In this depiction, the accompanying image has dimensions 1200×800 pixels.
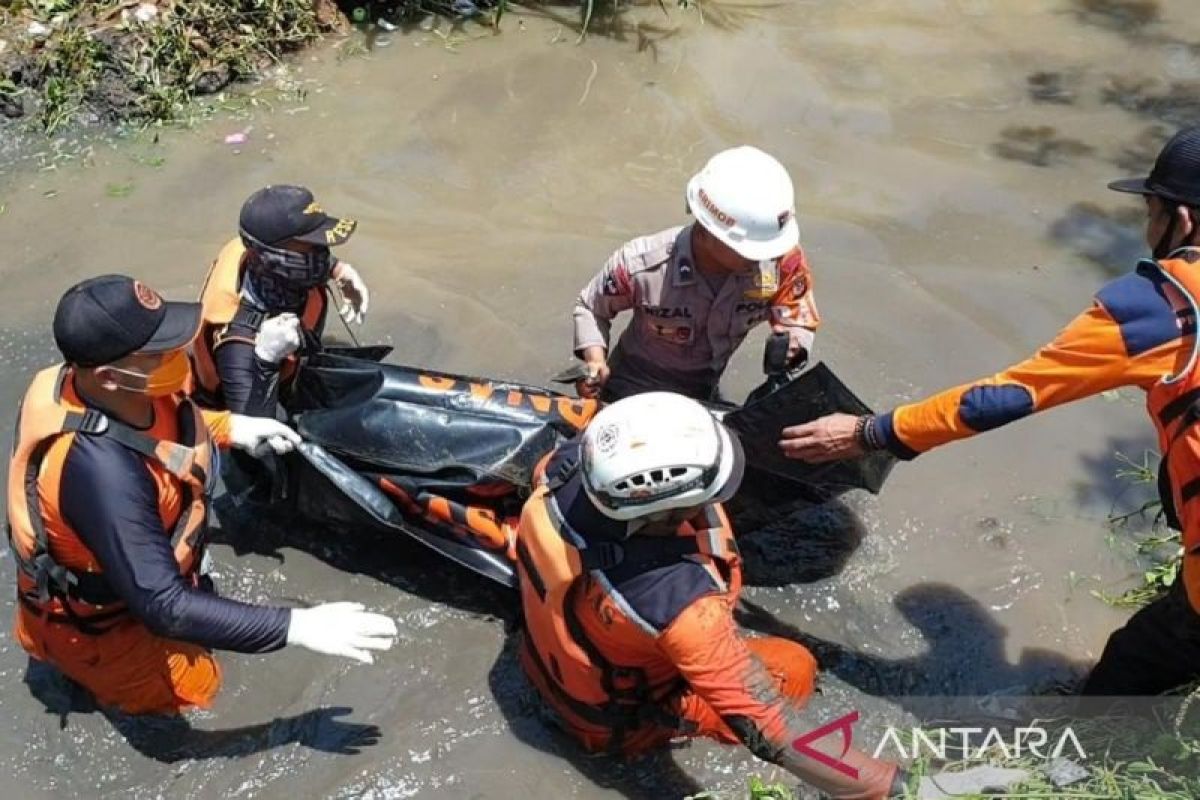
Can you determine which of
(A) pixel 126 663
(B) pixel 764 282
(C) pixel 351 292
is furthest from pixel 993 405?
(A) pixel 126 663

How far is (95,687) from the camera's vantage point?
4023 millimetres

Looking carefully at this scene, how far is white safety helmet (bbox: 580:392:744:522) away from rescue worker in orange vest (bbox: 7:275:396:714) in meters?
0.95

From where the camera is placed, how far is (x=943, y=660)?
4.44 metres

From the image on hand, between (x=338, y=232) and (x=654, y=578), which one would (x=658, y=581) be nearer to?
(x=654, y=578)

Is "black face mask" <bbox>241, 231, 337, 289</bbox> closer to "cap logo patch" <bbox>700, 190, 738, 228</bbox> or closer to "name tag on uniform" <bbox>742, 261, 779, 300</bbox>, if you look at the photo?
"cap logo patch" <bbox>700, 190, 738, 228</bbox>

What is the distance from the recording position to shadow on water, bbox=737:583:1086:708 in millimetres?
4355

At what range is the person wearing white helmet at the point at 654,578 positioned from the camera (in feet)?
10.4

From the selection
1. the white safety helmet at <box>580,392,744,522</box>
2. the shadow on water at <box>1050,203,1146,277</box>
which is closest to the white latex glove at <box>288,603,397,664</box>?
the white safety helmet at <box>580,392,744,522</box>

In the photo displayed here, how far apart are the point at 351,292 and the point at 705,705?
236 centimetres

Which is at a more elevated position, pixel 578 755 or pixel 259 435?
pixel 259 435

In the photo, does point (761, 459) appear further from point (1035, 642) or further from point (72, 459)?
point (72, 459)

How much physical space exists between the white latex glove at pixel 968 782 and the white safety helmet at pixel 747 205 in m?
1.72

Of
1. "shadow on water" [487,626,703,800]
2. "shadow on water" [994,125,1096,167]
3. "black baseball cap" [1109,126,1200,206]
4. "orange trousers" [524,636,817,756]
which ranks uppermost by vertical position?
"black baseball cap" [1109,126,1200,206]

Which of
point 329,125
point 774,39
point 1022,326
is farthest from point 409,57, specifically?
point 1022,326
